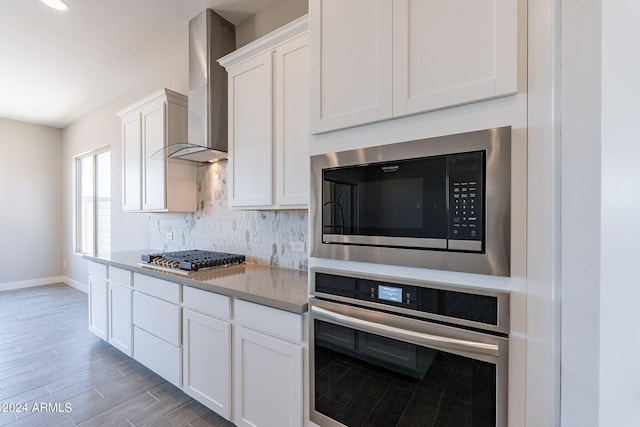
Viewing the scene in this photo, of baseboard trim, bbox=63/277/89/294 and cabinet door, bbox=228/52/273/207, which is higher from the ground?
cabinet door, bbox=228/52/273/207

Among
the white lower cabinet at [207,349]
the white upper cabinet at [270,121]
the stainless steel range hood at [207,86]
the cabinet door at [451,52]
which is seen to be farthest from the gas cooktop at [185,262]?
the cabinet door at [451,52]

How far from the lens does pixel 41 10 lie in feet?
7.50

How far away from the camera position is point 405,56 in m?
1.05

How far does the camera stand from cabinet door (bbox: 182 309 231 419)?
1.69m

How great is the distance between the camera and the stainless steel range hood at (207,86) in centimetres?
236

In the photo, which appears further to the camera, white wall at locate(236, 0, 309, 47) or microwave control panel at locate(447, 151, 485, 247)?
white wall at locate(236, 0, 309, 47)

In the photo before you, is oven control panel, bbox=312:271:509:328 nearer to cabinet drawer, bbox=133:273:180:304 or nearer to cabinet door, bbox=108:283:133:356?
cabinet drawer, bbox=133:273:180:304

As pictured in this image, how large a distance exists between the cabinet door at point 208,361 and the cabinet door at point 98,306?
143cm

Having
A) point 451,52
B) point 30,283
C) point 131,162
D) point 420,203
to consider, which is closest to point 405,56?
point 451,52

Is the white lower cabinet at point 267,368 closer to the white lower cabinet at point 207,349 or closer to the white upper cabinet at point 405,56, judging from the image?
the white lower cabinet at point 207,349

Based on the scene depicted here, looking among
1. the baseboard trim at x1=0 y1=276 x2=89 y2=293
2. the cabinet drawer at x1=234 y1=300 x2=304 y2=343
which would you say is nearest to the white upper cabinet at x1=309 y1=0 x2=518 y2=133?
the cabinet drawer at x1=234 y1=300 x2=304 y2=343

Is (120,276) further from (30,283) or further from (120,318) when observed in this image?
(30,283)

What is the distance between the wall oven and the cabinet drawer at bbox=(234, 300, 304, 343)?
108 millimetres

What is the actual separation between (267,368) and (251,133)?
148cm
